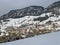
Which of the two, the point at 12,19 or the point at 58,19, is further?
the point at 12,19

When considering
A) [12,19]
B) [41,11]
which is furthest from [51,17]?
[12,19]

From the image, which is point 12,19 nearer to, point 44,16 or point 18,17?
point 18,17

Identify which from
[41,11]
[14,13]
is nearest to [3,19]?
[14,13]

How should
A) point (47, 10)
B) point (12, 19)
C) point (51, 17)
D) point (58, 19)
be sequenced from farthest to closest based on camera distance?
point (12, 19)
point (47, 10)
point (51, 17)
point (58, 19)

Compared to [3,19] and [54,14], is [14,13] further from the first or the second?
[54,14]

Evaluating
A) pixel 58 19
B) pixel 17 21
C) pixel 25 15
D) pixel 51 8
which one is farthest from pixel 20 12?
pixel 58 19

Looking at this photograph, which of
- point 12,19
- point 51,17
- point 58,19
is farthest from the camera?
point 12,19

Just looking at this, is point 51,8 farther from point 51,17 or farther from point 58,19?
point 58,19

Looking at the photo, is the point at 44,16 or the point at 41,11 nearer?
the point at 44,16
